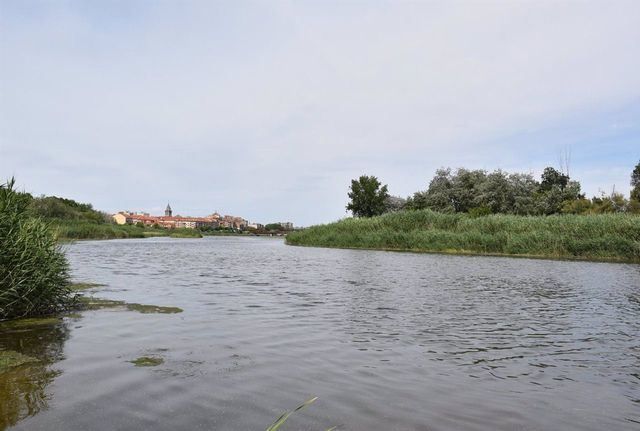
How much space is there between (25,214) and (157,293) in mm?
5327

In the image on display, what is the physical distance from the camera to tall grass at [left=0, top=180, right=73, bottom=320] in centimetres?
1018

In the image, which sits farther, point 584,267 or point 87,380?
point 584,267

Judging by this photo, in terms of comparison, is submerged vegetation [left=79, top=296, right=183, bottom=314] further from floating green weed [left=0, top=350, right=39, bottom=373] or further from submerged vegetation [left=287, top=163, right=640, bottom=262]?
submerged vegetation [left=287, top=163, right=640, bottom=262]

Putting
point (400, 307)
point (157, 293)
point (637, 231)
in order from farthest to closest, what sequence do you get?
point (637, 231) → point (157, 293) → point (400, 307)

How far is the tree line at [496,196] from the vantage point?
56.5m

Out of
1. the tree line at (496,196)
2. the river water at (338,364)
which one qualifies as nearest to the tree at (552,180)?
the tree line at (496,196)

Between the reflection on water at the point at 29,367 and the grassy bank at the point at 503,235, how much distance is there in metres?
34.0

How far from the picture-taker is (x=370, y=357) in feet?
27.7

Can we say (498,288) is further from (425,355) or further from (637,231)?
(637,231)

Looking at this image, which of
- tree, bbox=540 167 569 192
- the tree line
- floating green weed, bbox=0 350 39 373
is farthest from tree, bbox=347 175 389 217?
floating green weed, bbox=0 350 39 373

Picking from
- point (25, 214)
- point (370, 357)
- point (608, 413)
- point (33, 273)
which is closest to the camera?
point (608, 413)

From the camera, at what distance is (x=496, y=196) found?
68750 millimetres

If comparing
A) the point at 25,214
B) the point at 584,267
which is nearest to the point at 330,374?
the point at 25,214

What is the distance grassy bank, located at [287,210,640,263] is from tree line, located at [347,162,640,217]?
43.3 ft
